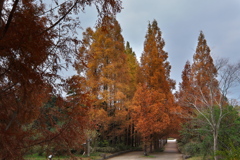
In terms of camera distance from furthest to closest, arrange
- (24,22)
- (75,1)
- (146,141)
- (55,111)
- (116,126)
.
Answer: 1. (116,126)
2. (146,141)
3. (55,111)
4. (75,1)
5. (24,22)

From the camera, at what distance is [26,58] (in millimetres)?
2887

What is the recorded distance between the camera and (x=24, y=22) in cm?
299

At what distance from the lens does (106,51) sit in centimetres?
1989

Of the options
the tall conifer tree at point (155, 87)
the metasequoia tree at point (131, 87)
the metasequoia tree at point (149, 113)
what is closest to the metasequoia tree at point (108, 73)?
the metasequoia tree at point (149, 113)

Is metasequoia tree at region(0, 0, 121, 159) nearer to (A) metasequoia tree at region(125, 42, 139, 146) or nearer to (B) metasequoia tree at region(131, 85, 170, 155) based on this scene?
(B) metasequoia tree at region(131, 85, 170, 155)

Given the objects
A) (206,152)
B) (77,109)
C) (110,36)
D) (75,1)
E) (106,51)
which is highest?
(110,36)

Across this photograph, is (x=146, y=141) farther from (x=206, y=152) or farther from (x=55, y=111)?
(x=55, y=111)

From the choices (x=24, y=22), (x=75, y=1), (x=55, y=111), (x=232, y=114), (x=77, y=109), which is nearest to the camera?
(x=24, y=22)

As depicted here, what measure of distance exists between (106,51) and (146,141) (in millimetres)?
8497

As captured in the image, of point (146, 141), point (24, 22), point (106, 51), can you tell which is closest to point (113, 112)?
point (146, 141)

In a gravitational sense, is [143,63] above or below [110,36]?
below

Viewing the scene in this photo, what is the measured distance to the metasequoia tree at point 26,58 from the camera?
9.45 feet

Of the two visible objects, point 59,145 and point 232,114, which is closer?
point 59,145

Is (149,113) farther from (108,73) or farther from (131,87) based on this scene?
(131,87)
